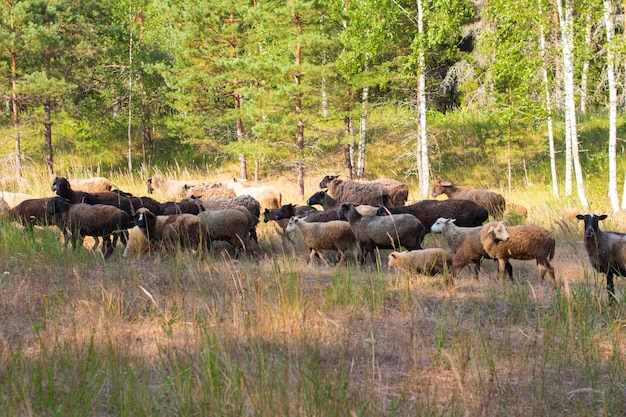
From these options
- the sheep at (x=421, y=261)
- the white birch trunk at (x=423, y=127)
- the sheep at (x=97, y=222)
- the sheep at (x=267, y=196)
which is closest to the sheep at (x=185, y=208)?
the sheep at (x=97, y=222)

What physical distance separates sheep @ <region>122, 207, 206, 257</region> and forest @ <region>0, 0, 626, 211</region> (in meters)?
11.9

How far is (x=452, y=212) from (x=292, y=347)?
710 centimetres

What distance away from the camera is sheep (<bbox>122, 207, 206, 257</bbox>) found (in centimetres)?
996

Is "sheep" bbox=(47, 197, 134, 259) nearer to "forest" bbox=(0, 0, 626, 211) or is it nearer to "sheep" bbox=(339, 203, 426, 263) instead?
"sheep" bbox=(339, 203, 426, 263)

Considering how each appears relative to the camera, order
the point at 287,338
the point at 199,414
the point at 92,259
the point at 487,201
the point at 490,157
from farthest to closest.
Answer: the point at 490,157, the point at 487,201, the point at 92,259, the point at 287,338, the point at 199,414

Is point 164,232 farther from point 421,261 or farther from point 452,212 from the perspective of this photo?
point 452,212

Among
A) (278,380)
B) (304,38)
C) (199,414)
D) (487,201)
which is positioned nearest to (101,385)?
(199,414)


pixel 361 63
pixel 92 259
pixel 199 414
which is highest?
pixel 361 63

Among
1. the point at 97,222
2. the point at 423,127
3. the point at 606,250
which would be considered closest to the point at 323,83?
the point at 423,127

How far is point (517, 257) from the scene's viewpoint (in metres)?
9.16

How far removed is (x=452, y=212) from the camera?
11.9 metres

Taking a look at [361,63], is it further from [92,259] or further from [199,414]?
[199,414]

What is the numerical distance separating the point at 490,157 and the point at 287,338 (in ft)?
87.7

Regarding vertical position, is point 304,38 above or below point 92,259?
above
